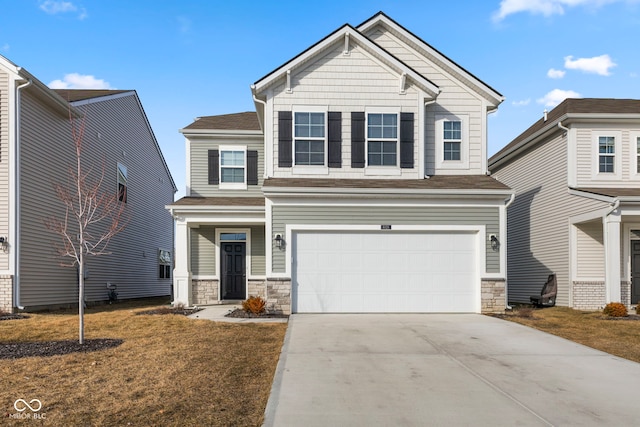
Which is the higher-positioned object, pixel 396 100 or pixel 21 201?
pixel 396 100

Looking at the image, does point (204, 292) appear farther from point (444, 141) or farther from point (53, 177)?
point (444, 141)

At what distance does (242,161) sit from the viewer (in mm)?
17344

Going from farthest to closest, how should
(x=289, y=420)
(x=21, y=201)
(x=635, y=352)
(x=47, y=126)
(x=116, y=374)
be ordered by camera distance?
1. (x=47, y=126)
2. (x=21, y=201)
3. (x=635, y=352)
4. (x=116, y=374)
5. (x=289, y=420)

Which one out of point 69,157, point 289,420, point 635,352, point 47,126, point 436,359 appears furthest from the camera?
point 69,157

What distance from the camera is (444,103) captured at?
15.1m

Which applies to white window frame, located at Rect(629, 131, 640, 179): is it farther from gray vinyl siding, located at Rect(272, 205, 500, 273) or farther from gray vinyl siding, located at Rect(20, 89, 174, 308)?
gray vinyl siding, located at Rect(20, 89, 174, 308)

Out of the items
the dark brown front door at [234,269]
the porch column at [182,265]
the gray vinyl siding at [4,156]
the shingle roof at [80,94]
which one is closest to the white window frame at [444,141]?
the dark brown front door at [234,269]

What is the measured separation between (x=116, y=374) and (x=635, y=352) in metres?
8.23

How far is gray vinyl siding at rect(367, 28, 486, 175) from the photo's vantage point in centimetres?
1480

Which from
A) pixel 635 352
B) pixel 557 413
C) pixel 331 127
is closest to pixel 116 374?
pixel 557 413

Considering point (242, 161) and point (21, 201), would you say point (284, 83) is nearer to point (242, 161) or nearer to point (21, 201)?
point (242, 161)

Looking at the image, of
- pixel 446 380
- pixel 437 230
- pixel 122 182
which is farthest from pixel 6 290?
pixel 446 380

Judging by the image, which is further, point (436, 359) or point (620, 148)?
point (620, 148)

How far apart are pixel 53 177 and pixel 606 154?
54.6ft
